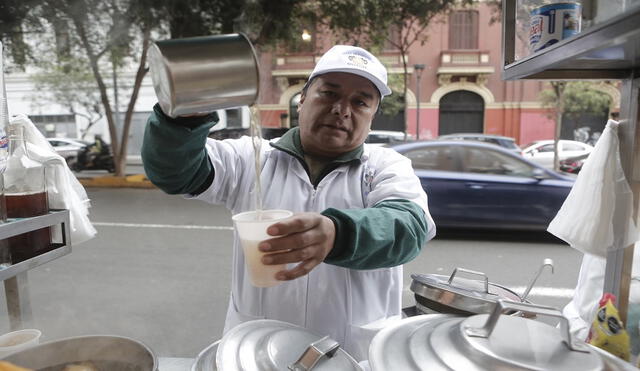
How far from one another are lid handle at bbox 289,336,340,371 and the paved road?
1.37 m

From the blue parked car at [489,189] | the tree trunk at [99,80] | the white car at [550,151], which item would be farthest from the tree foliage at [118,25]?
the white car at [550,151]

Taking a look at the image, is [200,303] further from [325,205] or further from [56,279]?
[325,205]

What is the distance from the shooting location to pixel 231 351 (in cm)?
88

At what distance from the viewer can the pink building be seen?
19.8 m

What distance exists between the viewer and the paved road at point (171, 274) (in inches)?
140

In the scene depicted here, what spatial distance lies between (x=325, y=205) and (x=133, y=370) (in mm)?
771

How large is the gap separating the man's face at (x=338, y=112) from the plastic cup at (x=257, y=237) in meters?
0.63

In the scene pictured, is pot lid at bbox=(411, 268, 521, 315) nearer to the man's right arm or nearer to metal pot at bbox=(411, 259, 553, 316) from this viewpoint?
metal pot at bbox=(411, 259, 553, 316)

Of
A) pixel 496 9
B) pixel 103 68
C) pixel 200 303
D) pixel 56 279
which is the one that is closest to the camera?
pixel 200 303

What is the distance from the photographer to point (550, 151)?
13.1 m

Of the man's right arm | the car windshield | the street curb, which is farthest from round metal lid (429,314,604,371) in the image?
the street curb

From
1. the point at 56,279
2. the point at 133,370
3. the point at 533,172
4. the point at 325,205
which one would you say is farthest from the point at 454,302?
the point at 533,172

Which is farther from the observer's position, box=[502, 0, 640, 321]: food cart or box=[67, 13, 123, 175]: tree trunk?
box=[67, 13, 123, 175]: tree trunk

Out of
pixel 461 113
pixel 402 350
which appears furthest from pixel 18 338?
pixel 461 113
